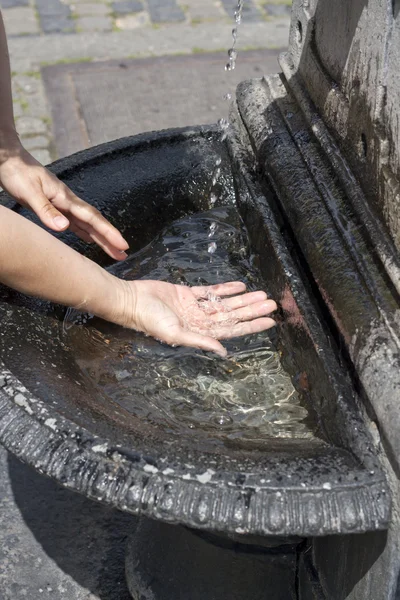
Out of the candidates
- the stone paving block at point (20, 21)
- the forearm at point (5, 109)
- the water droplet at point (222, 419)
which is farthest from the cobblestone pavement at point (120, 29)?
the water droplet at point (222, 419)

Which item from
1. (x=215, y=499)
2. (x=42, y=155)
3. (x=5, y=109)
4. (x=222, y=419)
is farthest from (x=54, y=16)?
(x=215, y=499)

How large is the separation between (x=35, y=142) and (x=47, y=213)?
7.39 feet

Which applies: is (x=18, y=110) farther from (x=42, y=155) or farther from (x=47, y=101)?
(x=42, y=155)

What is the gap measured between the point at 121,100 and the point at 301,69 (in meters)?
2.46

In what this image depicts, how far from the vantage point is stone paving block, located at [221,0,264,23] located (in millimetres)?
5133

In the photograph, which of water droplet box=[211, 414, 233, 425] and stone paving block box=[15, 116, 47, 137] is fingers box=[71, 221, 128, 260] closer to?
water droplet box=[211, 414, 233, 425]

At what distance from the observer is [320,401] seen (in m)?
1.50

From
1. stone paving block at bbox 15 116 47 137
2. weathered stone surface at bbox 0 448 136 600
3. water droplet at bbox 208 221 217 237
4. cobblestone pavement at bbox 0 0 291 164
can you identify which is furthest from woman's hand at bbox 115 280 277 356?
cobblestone pavement at bbox 0 0 291 164

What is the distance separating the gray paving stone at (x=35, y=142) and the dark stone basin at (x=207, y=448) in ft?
7.66

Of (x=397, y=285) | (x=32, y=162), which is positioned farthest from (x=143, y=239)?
(x=397, y=285)

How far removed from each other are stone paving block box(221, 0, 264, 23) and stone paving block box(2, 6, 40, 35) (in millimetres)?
1271

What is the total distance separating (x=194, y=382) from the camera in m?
1.72

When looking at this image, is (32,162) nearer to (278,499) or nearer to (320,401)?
(320,401)

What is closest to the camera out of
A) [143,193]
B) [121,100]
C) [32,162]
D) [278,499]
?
[278,499]
